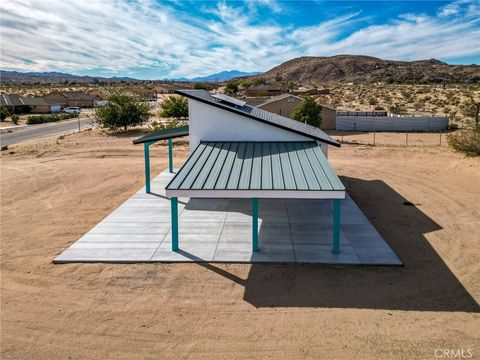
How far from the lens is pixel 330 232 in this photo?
13445 mm

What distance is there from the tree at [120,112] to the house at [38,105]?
3517cm

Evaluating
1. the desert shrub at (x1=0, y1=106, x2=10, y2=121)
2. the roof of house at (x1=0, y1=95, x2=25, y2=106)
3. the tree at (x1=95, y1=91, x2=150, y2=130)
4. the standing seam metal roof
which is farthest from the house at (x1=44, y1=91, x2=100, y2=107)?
the standing seam metal roof

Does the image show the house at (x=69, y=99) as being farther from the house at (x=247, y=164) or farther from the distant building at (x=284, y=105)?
the house at (x=247, y=164)

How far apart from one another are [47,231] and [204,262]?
21.3ft

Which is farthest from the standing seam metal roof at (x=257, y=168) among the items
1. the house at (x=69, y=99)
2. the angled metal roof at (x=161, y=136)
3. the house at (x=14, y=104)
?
the house at (x=69, y=99)

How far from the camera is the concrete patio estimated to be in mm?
11648

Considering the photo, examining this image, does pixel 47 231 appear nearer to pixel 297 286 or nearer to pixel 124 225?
pixel 124 225

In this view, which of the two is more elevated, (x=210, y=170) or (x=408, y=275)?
(x=210, y=170)

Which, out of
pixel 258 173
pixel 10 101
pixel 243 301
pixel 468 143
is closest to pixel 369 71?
pixel 10 101

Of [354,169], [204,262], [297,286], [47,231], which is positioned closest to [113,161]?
[47,231]

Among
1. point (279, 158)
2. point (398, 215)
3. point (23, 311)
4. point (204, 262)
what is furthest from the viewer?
point (398, 215)

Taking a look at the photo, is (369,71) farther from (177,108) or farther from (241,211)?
(241,211)

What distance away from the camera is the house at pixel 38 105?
7188 centimetres

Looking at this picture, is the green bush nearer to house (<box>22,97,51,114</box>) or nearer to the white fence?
house (<box>22,97,51,114</box>)
